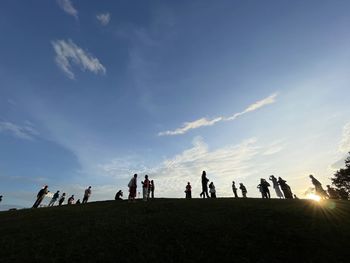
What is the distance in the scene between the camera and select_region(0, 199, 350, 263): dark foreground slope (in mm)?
9805

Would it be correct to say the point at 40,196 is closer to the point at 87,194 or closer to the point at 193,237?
the point at 87,194

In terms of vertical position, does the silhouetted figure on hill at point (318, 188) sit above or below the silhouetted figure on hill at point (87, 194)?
below

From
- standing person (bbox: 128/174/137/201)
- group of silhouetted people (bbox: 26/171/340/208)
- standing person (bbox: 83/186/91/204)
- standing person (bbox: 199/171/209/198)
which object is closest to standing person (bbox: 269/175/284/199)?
group of silhouetted people (bbox: 26/171/340/208)

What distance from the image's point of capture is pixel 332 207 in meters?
16.9

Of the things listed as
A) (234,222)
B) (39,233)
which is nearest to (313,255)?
(234,222)

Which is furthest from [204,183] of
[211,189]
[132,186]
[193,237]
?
[193,237]

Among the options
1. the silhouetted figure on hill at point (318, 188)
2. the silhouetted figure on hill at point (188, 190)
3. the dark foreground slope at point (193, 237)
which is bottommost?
the dark foreground slope at point (193, 237)

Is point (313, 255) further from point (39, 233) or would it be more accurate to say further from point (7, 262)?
point (39, 233)

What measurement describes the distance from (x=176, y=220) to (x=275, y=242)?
601 cm

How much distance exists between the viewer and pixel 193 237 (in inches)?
460

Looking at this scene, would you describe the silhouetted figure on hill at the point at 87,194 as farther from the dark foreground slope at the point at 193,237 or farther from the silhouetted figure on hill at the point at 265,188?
the silhouetted figure on hill at the point at 265,188

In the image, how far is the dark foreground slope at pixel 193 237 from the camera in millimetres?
9805

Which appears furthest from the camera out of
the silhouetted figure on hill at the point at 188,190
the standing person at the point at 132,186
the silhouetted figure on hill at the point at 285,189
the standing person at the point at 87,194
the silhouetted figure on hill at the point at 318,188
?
the standing person at the point at 87,194

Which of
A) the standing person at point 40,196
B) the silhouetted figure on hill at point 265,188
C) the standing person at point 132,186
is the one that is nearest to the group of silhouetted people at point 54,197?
the standing person at point 40,196
